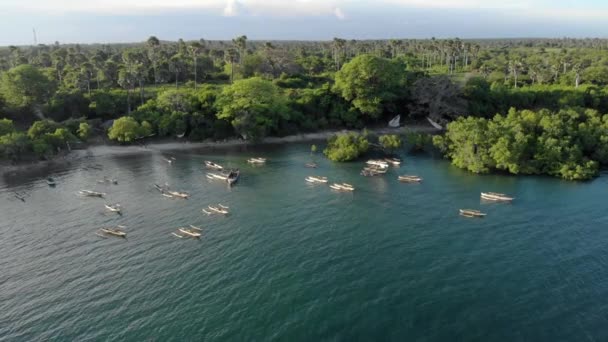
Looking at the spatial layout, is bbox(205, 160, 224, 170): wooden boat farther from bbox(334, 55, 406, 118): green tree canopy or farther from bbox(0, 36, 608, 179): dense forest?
bbox(334, 55, 406, 118): green tree canopy

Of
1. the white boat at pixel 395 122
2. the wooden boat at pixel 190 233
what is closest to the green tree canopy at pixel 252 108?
the white boat at pixel 395 122

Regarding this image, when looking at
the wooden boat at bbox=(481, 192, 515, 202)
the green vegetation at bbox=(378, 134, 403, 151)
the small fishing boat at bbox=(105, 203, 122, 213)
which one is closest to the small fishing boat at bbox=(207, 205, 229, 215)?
the small fishing boat at bbox=(105, 203, 122, 213)

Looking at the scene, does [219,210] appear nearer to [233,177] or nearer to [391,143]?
[233,177]

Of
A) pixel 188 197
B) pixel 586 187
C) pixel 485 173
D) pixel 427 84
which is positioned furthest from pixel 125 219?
pixel 427 84

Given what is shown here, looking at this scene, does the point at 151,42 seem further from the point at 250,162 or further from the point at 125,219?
the point at 125,219

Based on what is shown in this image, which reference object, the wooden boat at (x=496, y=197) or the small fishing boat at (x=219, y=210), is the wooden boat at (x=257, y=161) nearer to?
the small fishing boat at (x=219, y=210)

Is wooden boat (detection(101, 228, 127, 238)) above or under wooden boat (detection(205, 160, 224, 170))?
under
